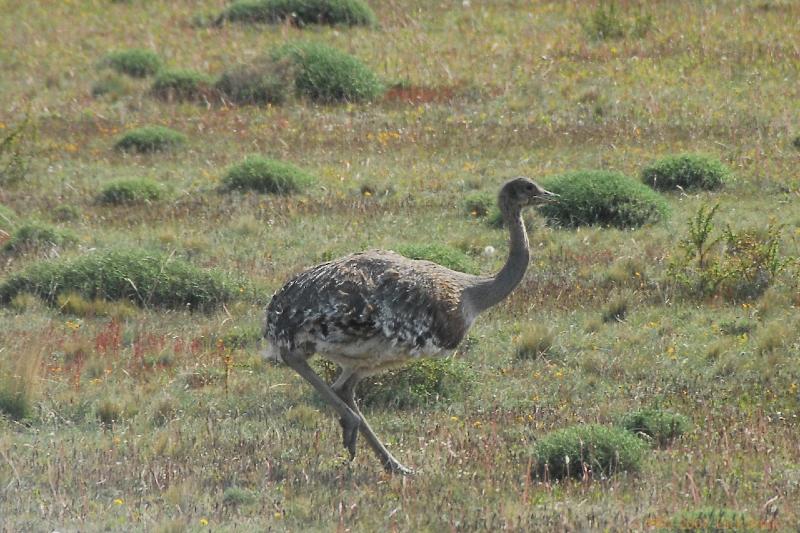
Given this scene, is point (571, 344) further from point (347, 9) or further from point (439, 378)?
point (347, 9)

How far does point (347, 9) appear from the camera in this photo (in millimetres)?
25375

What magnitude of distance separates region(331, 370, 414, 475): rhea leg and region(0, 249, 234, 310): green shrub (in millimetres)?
3787

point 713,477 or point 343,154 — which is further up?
point 713,477

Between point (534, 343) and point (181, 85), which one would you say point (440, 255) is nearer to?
point (534, 343)

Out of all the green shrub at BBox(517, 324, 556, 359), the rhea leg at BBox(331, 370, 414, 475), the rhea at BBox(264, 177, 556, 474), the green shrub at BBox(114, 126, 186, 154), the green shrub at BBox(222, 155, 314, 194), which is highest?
the rhea at BBox(264, 177, 556, 474)

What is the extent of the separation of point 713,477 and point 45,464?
3.97 metres

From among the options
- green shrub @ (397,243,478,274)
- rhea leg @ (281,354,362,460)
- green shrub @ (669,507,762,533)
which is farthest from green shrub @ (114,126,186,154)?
green shrub @ (669,507,762,533)

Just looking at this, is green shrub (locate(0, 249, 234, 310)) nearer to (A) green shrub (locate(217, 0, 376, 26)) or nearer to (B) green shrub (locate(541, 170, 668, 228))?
(B) green shrub (locate(541, 170, 668, 228))

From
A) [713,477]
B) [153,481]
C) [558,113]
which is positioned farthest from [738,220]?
[153,481]

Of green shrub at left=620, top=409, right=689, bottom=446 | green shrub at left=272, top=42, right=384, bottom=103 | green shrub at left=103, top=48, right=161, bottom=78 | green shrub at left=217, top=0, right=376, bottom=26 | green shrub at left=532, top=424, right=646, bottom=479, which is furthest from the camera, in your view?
green shrub at left=217, top=0, right=376, bottom=26

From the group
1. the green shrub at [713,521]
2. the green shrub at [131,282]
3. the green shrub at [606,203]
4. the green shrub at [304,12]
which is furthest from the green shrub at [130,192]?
the green shrub at [713,521]

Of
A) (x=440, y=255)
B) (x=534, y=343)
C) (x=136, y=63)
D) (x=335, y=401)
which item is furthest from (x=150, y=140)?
(x=335, y=401)

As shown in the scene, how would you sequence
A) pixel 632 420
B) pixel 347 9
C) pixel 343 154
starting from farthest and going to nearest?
pixel 347 9 < pixel 343 154 < pixel 632 420

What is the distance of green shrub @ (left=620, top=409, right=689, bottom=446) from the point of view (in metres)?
9.55
